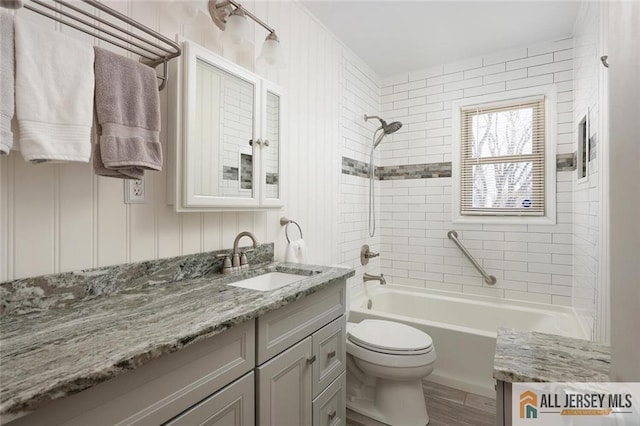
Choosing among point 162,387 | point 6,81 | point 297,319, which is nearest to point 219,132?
point 6,81

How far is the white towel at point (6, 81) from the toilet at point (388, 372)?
6.02ft

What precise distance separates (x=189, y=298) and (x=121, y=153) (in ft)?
1.81

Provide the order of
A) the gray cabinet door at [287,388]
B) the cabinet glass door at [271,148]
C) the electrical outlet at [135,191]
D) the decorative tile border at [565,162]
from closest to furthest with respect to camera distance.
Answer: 1. the gray cabinet door at [287,388]
2. the electrical outlet at [135,191]
3. the cabinet glass door at [271,148]
4. the decorative tile border at [565,162]

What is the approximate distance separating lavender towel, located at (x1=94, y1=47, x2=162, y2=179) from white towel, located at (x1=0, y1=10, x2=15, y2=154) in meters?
0.21

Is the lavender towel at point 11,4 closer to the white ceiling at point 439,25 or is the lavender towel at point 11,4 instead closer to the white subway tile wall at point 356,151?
the white ceiling at point 439,25

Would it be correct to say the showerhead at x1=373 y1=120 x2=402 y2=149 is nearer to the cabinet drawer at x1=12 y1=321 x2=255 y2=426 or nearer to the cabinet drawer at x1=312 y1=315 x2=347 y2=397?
the cabinet drawer at x1=312 y1=315 x2=347 y2=397

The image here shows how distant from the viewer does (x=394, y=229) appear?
3328 millimetres

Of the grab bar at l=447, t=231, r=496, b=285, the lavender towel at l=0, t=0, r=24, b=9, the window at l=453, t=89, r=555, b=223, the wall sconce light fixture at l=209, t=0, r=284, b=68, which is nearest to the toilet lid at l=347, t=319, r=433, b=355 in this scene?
the grab bar at l=447, t=231, r=496, b=285

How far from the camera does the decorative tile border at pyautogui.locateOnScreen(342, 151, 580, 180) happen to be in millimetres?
2580

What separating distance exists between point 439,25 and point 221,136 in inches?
75.9

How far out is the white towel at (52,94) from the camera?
850 millimetres

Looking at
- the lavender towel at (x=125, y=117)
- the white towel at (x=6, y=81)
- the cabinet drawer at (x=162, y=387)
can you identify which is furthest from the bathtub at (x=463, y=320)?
the white towel at (x=6, y=81)

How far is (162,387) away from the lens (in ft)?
2.71

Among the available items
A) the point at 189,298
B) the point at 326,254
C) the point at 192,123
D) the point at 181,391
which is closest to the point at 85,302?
the point at 189,298
